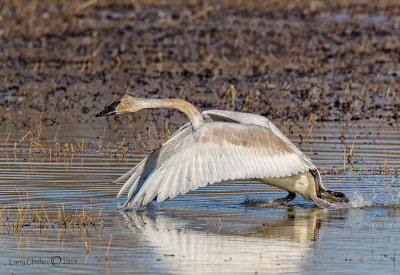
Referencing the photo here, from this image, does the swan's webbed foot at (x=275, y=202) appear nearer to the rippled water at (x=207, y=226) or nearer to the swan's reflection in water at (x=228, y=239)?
the rippled water at (x=207, y=226)

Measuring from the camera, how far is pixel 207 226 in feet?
26.6

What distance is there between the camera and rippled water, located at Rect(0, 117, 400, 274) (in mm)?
Answer: 6727

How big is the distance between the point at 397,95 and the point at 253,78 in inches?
121

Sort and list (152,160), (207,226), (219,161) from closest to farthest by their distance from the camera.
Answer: (207,226) < (219,161) < (152,160)

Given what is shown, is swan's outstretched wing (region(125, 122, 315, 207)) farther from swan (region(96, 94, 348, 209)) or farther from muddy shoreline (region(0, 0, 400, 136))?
muddy shoreline (region(0, 0, 400, 136))

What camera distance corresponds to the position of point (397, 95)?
1677 centimetres

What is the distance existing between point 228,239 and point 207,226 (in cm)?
60

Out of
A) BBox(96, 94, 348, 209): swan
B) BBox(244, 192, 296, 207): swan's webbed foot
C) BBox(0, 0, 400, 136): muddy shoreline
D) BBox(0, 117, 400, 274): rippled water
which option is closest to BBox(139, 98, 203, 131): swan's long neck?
BBox(96, 94, 348, 209): swan

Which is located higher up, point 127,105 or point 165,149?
point 127,105

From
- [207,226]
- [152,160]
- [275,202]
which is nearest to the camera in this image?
[207,226]

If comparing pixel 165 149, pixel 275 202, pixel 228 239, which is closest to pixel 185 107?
pixel 165 149

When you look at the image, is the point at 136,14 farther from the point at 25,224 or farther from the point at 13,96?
the point at 25,224

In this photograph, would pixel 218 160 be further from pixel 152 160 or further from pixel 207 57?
pixel 207 57

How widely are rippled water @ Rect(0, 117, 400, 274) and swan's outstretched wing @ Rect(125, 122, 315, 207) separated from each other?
0.33 meters
